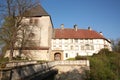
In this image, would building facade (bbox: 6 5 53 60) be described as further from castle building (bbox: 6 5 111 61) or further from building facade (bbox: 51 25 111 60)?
building facade (bbox: 51 25 111 60)

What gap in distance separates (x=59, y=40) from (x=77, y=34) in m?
5.46

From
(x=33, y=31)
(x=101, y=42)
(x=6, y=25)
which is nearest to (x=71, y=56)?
(x=101, y=42)

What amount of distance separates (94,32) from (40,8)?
56.4 ft

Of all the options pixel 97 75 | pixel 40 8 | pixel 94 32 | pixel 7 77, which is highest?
pixel 40 8

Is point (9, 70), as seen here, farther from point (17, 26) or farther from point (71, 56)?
point (71, 56)

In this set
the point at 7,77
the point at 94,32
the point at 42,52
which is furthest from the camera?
the point at 94,32

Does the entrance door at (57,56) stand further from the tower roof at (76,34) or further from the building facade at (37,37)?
the building facade at (37,37)

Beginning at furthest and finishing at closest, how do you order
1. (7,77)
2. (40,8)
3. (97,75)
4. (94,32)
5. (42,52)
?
1. (94,32)
2. (40,8)
3. (42,52)
4. (97,75)
5. (7,77)

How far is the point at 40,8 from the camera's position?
3844cm

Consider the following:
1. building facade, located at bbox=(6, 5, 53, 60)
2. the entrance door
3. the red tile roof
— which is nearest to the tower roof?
the red tile roof

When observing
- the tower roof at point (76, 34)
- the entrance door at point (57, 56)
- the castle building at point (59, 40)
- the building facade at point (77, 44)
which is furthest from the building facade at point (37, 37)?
the tower roof at point (76, 34)

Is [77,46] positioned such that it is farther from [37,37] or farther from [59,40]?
[37,37]

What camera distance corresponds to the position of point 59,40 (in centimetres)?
4481

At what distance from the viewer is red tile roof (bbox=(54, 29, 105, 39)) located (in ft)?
149
